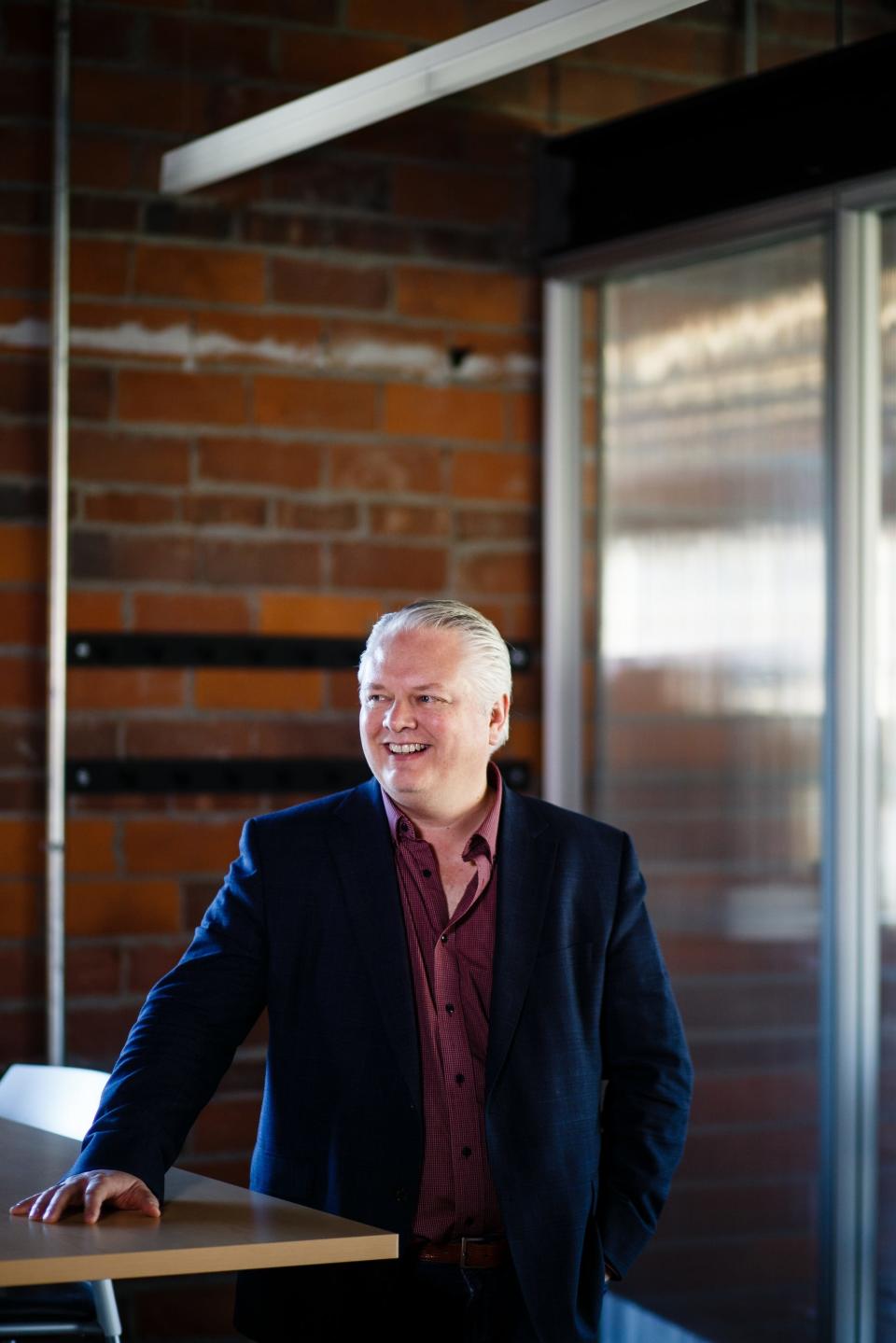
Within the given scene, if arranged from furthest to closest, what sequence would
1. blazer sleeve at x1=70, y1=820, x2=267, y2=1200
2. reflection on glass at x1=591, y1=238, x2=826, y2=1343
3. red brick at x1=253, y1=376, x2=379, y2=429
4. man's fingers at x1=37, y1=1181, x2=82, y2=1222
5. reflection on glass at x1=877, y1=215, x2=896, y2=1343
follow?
red brick at x1=253, y1=376, x2=379, y2=429 → reflection on glass at x1=591, y1=238, x2=826, y2=1343 → reflection on glass at x1=877, y1=215, x2=896, y2=1343 → blazer sleeve at x1=70, y1=820, x2=267, y2=1200 → man's fingers at x1=37, y1=1181, x2=82, y2=1222

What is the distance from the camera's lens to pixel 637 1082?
2316 millimetres

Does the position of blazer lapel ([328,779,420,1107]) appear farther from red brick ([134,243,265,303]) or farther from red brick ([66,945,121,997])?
red brick ([134,243,265,303])

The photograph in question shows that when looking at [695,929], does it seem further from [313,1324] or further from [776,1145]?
[313,1324]

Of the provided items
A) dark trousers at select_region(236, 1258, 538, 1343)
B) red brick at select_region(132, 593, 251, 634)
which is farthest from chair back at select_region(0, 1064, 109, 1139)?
red brick at select_region(132, 593, 251, 634)

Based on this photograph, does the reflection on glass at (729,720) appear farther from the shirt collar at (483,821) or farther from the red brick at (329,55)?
the shirt collar at (483,821)

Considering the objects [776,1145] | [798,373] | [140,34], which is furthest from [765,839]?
[140,34]

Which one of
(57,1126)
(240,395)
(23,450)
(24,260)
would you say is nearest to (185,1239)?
(57,1126)

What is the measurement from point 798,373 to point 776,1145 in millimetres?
1416

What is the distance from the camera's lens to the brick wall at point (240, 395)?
322 cm

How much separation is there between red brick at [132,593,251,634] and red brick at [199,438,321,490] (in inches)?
9.2

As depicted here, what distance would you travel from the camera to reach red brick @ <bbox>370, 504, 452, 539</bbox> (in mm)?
3463

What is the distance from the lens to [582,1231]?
2.20 metres

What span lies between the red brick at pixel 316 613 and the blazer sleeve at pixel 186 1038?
1.10 m

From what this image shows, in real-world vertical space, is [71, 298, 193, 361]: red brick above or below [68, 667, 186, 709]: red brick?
above
